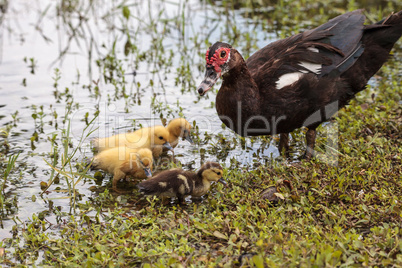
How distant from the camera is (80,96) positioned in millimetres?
6996

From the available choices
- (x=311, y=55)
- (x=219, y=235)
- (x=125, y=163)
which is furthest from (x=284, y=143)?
(x=219, y=235)

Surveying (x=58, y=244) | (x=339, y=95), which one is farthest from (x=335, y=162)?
(x=58, y=244)

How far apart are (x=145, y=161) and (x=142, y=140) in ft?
2.01

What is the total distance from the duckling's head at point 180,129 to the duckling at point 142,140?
95 millimetres

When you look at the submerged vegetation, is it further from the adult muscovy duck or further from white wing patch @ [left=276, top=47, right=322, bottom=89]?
white wing patch @ [left=276, top=47, right=322, bottom=89]

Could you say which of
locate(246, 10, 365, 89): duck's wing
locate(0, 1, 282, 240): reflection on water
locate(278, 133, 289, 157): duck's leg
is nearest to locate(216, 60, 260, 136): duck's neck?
locate(246, 10, 365, 89): duck's wing

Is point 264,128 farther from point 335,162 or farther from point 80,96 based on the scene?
point 80,96

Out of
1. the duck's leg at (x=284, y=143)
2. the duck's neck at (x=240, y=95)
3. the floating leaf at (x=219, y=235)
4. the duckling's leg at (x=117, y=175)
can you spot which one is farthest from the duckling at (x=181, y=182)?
the duck's leg at (x=284, y=143)

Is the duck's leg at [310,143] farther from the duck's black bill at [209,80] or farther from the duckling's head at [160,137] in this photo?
the duckling's head at [160,137]

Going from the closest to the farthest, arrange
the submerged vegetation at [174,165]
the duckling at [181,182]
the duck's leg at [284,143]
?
the submerged vegetation at [174,165], the duckling at [181,182], the duck's leg at [284,143]

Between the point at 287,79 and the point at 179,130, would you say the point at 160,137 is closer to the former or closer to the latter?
the point at 179,130

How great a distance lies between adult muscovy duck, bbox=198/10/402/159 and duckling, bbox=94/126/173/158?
82cm

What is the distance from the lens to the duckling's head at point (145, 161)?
4.90 metres

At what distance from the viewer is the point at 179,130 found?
18.5 ft
